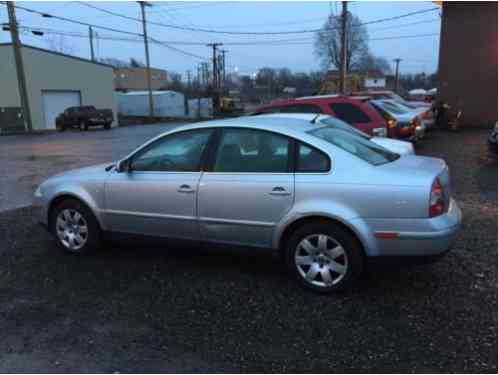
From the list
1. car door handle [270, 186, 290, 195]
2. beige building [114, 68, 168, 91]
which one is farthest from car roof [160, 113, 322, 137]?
beige building [114, 68, 168, 91]

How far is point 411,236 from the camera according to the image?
3527 mm

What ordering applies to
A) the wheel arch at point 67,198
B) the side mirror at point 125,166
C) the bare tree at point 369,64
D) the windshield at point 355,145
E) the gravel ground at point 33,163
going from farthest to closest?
the bare tree at point 369,64 → the gravel ground at point 33,163 → the wheel arch at point 67,198 → the side mirror at point 125,166 → the windshield at point 355,145

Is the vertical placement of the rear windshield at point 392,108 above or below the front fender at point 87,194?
above

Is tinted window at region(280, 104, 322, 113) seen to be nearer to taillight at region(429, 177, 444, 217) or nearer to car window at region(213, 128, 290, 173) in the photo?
car window at region(213, 128, 290, 173)

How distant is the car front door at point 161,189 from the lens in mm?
4320

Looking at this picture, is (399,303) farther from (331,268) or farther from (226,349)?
(226,349)

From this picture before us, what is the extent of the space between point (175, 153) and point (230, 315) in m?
1.76

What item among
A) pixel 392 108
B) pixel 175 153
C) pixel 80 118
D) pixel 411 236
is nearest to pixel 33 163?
pixel 175 153

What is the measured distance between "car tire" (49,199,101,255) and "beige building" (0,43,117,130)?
2947cm

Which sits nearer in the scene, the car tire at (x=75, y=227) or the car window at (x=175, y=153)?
the car window at (x=175, y=153)

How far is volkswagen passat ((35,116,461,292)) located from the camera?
11.8ft

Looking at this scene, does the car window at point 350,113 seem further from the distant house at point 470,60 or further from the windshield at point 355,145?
the distant house at point 470,60

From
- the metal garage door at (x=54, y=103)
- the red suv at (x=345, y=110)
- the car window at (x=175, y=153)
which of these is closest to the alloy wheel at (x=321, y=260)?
the car window at (x=175, y=153)

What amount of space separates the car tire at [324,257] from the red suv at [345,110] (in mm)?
5735
